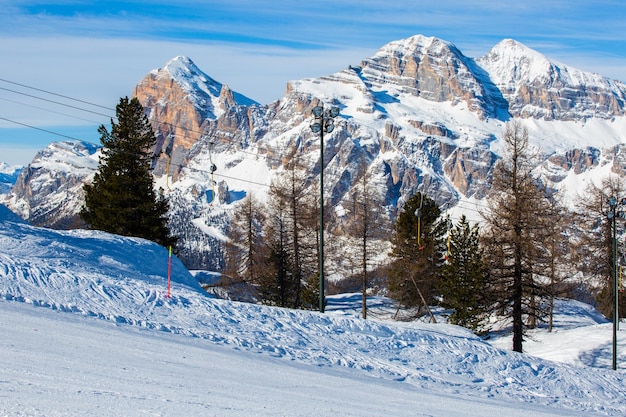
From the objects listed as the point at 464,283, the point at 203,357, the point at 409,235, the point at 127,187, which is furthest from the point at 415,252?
the point at 203,357

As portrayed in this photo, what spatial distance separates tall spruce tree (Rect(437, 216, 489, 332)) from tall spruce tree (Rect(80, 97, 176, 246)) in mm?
15684

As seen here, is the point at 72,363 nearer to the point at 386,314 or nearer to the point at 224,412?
the point at 224,412

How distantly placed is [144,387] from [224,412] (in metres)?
1.46

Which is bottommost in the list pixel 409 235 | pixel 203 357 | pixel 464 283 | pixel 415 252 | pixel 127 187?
pixel 203 357

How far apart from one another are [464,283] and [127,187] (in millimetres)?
18866

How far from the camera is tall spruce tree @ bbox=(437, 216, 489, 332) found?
35763 mm

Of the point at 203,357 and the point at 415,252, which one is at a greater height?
the point at 415,252

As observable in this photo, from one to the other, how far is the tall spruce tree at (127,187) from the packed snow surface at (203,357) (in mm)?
11754

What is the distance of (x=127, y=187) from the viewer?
36250mm

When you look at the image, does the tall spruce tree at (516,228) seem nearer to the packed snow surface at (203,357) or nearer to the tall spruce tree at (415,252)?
the packed snow surface at (203,357)

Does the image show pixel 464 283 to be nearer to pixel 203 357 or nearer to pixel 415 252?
pixel 415 252

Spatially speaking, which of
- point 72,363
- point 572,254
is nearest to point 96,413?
point 72,363

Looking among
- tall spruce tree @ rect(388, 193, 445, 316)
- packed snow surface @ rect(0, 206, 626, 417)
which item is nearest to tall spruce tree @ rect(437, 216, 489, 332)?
tall spruce tree @ rect(388, 193, 445, 316)

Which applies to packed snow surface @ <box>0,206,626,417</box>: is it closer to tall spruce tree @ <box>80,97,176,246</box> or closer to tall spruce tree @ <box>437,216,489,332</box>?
tall spruce tree @ <box>80,97,176,246</box>
